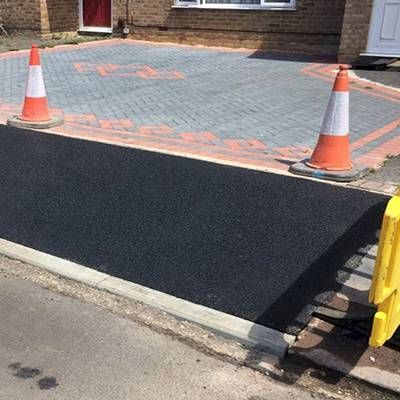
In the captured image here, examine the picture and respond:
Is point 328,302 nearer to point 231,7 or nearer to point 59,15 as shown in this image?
point 231,7

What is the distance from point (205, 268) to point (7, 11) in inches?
532

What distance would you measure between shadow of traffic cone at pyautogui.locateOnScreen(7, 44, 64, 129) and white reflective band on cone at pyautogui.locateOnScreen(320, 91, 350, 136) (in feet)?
11.0

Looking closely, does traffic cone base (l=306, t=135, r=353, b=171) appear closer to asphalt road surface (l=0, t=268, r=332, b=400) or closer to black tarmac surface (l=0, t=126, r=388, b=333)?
black tarmac surface (l=0, t=126, r=388, b=333)

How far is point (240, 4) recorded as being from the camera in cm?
1308

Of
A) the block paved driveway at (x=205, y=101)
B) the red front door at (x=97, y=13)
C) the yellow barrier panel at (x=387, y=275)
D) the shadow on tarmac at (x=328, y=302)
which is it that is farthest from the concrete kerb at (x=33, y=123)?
the red front door at (x=97, y=13)

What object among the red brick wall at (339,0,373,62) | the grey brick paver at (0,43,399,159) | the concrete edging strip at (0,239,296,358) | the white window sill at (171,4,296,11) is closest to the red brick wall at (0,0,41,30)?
the grey brick paver at (0,43,399,159)

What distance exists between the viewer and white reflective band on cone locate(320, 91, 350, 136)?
5.25 m

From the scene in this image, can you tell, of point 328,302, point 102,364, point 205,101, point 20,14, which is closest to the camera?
point 102,364

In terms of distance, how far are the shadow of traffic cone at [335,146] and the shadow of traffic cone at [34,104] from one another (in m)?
3.20

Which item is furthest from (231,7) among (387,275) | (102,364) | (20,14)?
(387,275)

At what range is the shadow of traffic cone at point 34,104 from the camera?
6875mm

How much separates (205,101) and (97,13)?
7916 millimetres

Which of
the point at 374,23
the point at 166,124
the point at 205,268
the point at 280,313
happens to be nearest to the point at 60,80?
the point at 166,124

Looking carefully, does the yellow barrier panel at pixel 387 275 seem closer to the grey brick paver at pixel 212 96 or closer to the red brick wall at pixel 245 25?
the grey brick paver at pixel 212 96
